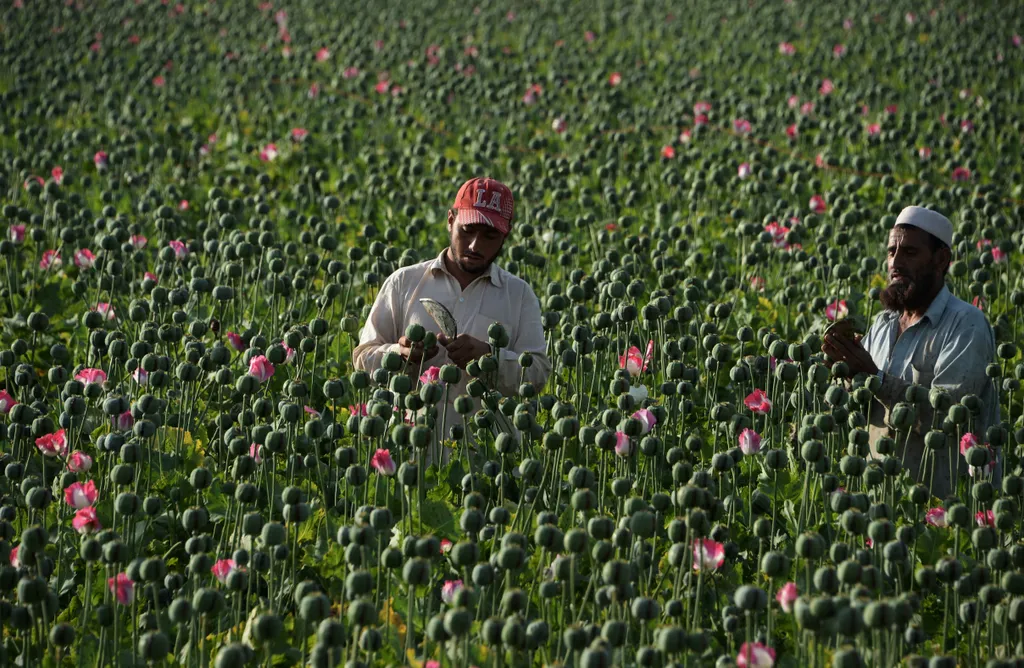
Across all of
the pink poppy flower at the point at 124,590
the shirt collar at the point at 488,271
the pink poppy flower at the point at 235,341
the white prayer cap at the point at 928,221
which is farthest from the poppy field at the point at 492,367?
the white prayer cap at the point at 928,221

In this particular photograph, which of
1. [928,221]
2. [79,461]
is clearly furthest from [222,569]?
[928,221]

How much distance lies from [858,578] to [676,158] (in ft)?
24.5

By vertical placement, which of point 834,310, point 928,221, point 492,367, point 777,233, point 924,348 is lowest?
point 492,367

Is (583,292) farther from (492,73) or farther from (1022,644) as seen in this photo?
(492,73)

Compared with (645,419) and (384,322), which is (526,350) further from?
(645,419)

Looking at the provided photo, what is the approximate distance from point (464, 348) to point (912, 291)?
1.96 meters

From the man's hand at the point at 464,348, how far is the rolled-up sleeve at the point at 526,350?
0.53 ft

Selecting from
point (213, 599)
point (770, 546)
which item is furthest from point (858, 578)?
point (213, 599)

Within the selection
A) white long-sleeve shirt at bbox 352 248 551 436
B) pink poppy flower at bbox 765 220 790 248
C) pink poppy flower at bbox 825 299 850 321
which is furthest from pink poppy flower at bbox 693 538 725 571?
pink poppy flower at bbox 765 220 790 248

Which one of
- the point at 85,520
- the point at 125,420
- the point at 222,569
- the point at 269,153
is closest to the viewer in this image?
the point at 222,569

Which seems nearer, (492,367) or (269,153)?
(492,367)

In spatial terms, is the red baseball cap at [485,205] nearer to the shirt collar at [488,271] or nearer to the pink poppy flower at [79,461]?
the shirt collar at [488,271]

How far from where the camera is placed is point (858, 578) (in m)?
3.31

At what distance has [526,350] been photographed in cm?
496
